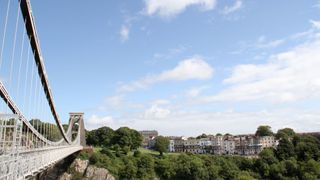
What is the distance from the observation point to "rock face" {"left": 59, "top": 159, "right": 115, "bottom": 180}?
152ft

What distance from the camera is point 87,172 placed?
4775cm

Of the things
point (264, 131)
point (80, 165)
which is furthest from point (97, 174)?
point (264, 131)

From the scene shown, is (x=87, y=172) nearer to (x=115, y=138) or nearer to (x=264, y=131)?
(x=115, y=138)

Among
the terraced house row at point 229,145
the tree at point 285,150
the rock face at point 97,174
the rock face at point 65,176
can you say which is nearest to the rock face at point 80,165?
the rock face at point 97,174

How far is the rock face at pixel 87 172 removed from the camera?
4637 cm

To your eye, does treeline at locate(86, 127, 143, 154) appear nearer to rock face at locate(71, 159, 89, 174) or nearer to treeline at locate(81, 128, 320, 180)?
treeline at locate(81, 128, 320, 180)

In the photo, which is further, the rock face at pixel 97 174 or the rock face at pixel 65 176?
the rock face at pixel 97 174

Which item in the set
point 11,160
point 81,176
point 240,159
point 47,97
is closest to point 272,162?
point 240,159

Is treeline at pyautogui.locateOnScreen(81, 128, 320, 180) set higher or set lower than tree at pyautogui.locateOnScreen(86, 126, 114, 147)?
lower

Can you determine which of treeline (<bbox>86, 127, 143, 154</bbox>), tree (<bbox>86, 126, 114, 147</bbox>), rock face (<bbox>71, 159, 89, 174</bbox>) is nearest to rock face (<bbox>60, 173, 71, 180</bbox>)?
rock face (<bbox>71, 159, 89, 174</bbox>)

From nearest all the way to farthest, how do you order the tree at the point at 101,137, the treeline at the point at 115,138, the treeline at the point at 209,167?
the treeline at the point at 209,167
the treeline at the point at 115,138
the tree at the point at 101,137

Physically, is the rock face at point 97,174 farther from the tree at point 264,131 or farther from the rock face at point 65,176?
the tree at point 264,131

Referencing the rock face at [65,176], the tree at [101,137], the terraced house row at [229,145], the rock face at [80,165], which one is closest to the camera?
the rock face at [65,176]

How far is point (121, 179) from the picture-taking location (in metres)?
47.1
